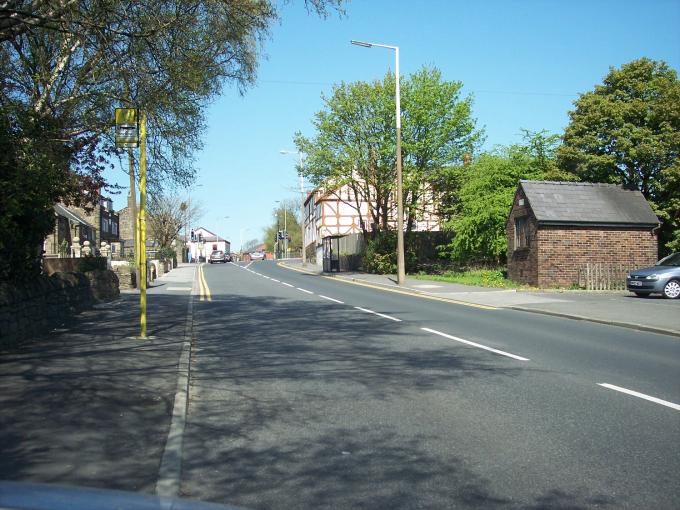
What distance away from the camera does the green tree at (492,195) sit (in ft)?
103

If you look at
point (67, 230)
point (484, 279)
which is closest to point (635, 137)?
point (484, 279)

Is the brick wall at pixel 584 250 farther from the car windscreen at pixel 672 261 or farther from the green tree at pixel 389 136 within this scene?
the green tree at pixel 389 136

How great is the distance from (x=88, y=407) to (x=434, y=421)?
3.26m

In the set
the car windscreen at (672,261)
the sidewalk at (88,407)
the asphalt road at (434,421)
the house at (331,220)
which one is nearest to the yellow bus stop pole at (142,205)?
the sidewalk at (88,407)

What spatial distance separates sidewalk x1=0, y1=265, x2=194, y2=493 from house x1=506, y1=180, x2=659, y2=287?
17.0 m

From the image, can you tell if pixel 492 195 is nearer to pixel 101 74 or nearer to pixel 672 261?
pixel 672 261

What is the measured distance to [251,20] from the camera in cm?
1052

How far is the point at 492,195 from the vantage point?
31.6 m

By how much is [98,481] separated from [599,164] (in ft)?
98.1

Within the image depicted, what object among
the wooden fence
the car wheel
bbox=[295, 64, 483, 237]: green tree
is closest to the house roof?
the wooden fence

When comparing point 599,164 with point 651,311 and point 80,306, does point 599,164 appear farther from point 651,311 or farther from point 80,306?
point 80,306

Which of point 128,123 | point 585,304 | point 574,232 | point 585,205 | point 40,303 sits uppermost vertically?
point 128,123

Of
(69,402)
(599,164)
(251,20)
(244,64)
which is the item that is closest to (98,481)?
(69,402)

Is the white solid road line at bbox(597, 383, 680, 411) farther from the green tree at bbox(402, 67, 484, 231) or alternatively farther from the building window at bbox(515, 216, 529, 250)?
the green tree at bbox(402, 67, 484, 231)
